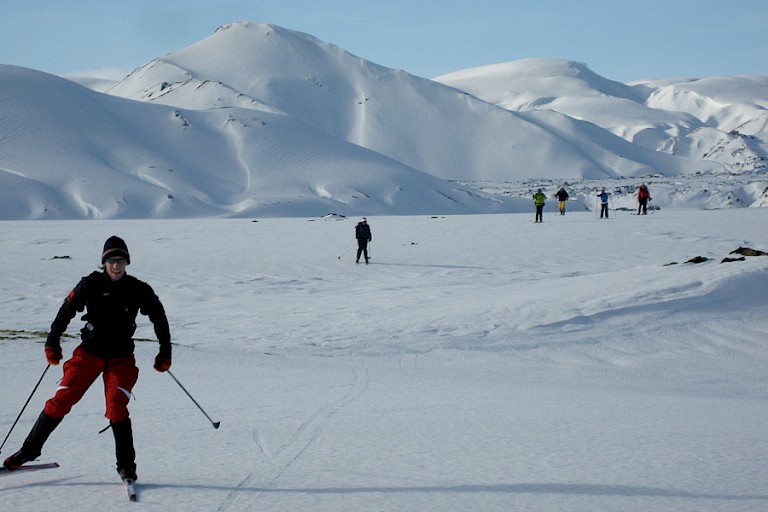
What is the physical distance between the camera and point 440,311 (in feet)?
44.3

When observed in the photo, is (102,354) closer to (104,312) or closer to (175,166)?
(104,312)

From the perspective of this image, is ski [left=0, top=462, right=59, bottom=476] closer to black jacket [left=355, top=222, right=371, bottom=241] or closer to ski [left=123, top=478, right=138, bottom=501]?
ski [left=123, top=478, right=138, bottom=501]

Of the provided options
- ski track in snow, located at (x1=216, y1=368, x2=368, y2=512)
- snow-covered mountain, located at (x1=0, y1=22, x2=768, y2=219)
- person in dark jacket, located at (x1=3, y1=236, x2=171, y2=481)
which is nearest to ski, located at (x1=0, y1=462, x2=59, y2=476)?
person in dark jacket, located at (x1=3, y1=236, x2=171, y2=481)

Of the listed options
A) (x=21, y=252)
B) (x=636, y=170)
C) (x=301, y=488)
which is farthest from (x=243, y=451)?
(x=636, y=170)

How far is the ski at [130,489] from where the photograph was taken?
13.5ft

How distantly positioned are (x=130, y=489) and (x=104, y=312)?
3.32 feet

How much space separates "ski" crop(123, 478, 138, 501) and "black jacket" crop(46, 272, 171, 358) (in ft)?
2.36

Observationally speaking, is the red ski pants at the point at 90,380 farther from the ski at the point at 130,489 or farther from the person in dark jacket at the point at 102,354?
the ski at the point at 130,489

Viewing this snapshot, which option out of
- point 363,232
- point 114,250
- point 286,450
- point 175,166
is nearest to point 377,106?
point 175,166

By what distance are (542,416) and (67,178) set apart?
261 ft

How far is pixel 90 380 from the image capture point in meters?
4.54

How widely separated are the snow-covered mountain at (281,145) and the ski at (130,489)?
7008cm

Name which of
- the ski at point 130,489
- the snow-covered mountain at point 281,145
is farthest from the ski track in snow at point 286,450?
the snow-covered mountain at point 281,145

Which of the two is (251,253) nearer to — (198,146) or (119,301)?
(119,301)
